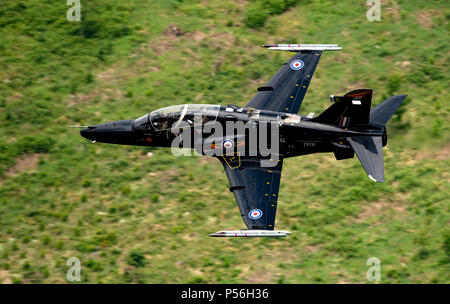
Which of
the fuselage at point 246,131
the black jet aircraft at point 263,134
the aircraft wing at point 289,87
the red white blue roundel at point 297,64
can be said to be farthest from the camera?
the red white blue roundel at point 297,64

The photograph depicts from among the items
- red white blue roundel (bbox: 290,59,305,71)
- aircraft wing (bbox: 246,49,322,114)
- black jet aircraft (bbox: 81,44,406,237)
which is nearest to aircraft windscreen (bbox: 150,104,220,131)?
black jet aircraft (bbox: 81,44,406,237)

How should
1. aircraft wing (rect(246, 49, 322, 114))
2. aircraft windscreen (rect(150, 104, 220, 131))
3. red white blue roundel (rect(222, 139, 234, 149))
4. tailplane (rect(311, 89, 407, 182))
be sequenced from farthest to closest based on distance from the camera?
aircraft wing (rect(246, 49, 322, 114)) < aircraft windscreen (rect(150, 104, 220, 131)) < red white blue roundel (rect(222, 139, 234, 149)) < tailplane (rect(311, 89, 407, 182))

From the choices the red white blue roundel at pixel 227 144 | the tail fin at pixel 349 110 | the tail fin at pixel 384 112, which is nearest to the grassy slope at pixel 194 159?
the red white blue roundel at pixel 227 144

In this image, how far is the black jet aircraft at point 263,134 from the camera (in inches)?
1059

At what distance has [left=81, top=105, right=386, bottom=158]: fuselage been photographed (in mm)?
27891

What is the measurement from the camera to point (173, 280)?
2617 centimetres

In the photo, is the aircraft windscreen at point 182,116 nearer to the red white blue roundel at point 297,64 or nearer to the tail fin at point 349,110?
the tail fin at point 349,110

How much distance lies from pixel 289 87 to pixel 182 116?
5.34 m

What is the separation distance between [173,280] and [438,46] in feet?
65.7

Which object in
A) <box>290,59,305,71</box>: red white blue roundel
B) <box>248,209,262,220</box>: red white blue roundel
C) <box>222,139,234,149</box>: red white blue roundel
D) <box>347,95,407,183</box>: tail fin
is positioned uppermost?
<box>290,59,305,71</box>: red white blue roundel

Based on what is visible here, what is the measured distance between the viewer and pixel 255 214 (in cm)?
2592

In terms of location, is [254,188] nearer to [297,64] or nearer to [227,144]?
[227,144]

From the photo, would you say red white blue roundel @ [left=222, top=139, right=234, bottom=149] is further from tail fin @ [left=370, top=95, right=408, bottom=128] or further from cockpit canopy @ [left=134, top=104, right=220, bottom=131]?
tail fin @ [left=370, top=95, right=408, bottom=128]

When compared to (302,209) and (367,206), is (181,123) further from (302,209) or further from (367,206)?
(367,206)
